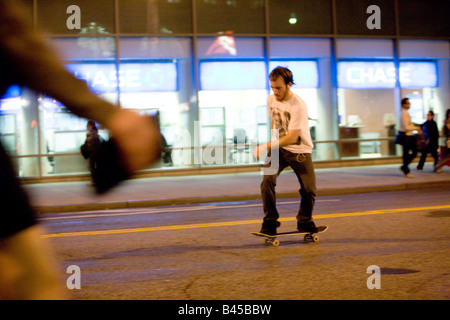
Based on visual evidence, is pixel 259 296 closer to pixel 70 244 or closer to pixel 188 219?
pixel 70 244

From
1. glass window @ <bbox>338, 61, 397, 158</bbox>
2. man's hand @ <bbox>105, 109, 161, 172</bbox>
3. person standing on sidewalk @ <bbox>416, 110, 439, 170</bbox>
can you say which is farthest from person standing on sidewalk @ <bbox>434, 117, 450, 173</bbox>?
man's hand @ <bbox>105, 109, 161, 172</bbox>

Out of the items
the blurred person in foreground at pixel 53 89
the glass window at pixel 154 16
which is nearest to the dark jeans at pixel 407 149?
the glass window at pixel 154 16

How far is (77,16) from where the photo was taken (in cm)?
1738

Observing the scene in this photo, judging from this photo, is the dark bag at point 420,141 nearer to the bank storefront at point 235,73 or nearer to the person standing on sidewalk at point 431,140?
the person standing on sidewalk at point 431,140

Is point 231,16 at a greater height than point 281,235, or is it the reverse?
point 231,16

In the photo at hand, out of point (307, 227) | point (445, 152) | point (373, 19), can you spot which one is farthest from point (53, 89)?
point (373, 19)

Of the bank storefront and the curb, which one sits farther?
the bank storefront

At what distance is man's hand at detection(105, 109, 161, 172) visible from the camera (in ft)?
4.67

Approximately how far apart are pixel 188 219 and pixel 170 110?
9.21m

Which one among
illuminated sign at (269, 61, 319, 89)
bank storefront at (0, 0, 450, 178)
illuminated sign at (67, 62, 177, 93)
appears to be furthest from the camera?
illuminated sign at (269, 61, 319, 89)

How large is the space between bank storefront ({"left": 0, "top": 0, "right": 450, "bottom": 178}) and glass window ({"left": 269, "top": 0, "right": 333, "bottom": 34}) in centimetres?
3

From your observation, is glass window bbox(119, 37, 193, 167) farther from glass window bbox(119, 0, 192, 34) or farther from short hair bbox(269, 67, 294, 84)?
short hair bbox(269, 67, 294, 84)

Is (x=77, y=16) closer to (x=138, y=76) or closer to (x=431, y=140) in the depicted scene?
(x=138, y=76)

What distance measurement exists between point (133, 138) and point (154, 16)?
55.6 feet
